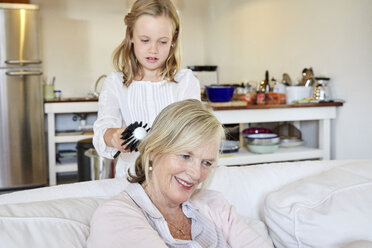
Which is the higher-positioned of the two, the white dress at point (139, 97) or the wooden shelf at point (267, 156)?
the white dress at point (139, 97)

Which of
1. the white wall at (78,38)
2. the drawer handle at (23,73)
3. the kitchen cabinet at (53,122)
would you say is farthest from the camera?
the white wall at (78,38)

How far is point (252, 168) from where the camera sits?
175cm

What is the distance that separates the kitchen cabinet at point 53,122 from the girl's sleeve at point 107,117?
3025 mm

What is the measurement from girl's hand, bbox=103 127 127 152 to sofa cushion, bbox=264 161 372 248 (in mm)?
535

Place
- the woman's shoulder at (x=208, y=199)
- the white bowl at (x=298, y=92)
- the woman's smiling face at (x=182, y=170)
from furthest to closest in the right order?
the white bowl at (x=298, y=92), the woman's shoulder at (x=208, y=199), the woman's smiling face at (x=182, y=170)

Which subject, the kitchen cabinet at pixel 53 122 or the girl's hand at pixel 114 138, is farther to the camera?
the kitchen cabinet at pixel 53 122

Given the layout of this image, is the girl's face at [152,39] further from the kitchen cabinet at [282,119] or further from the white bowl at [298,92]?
the white bowl at [298,92]

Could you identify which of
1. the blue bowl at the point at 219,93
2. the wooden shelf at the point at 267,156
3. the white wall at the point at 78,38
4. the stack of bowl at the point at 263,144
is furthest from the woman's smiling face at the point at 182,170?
the white wall at the point at 78,38

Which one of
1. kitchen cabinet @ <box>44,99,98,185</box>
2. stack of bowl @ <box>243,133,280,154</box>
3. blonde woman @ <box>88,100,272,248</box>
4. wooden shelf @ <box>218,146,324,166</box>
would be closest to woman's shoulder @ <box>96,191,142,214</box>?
blonde woman @ <box>88,100,272,248</box>

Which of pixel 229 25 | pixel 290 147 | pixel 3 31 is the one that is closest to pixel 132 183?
pixel 290 147

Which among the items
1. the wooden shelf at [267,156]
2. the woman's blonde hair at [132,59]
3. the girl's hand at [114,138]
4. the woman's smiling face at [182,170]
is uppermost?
the woman's blonde hair at [132,59]

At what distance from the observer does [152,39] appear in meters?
1.58

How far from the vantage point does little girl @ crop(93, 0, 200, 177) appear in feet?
5.25

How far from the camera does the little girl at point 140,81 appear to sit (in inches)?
63.0
